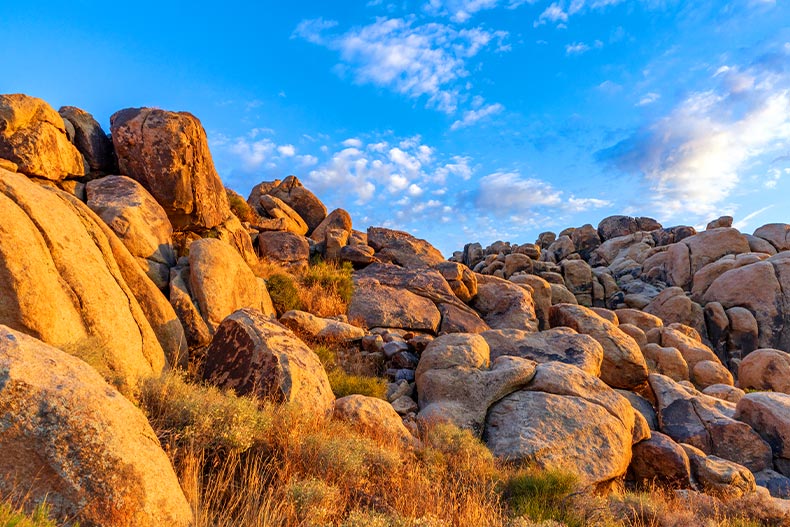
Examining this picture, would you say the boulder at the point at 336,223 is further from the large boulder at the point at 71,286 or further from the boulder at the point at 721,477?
the boulder at the point at 721,477

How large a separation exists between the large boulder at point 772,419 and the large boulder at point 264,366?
37.4 feet

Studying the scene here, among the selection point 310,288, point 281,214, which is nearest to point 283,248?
point 310,288

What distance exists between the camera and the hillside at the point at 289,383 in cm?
378

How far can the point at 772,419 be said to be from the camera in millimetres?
11641

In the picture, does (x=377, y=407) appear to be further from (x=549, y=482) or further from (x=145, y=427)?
(x=145, y=427)

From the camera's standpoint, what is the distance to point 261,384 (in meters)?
7.29

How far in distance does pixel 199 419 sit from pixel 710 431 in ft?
40.7

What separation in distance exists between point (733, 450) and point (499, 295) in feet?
28.3

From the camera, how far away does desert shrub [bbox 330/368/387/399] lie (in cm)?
974

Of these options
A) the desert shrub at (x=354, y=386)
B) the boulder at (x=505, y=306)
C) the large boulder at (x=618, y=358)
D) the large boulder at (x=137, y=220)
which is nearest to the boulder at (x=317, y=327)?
the desert shrub at (x=354, y=386)

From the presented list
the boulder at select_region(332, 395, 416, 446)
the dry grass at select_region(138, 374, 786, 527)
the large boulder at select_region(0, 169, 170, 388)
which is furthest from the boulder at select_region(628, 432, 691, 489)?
the large boulder at select_region(0, 169, 170, 388)

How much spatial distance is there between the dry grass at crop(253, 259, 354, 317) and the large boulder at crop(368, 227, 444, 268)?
3.82 m

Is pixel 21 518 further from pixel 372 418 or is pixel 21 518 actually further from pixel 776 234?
pixel 776 234

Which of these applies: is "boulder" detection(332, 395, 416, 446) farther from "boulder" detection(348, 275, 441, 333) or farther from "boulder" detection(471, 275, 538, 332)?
"boulder" detection(471, 275, 538, 332)
